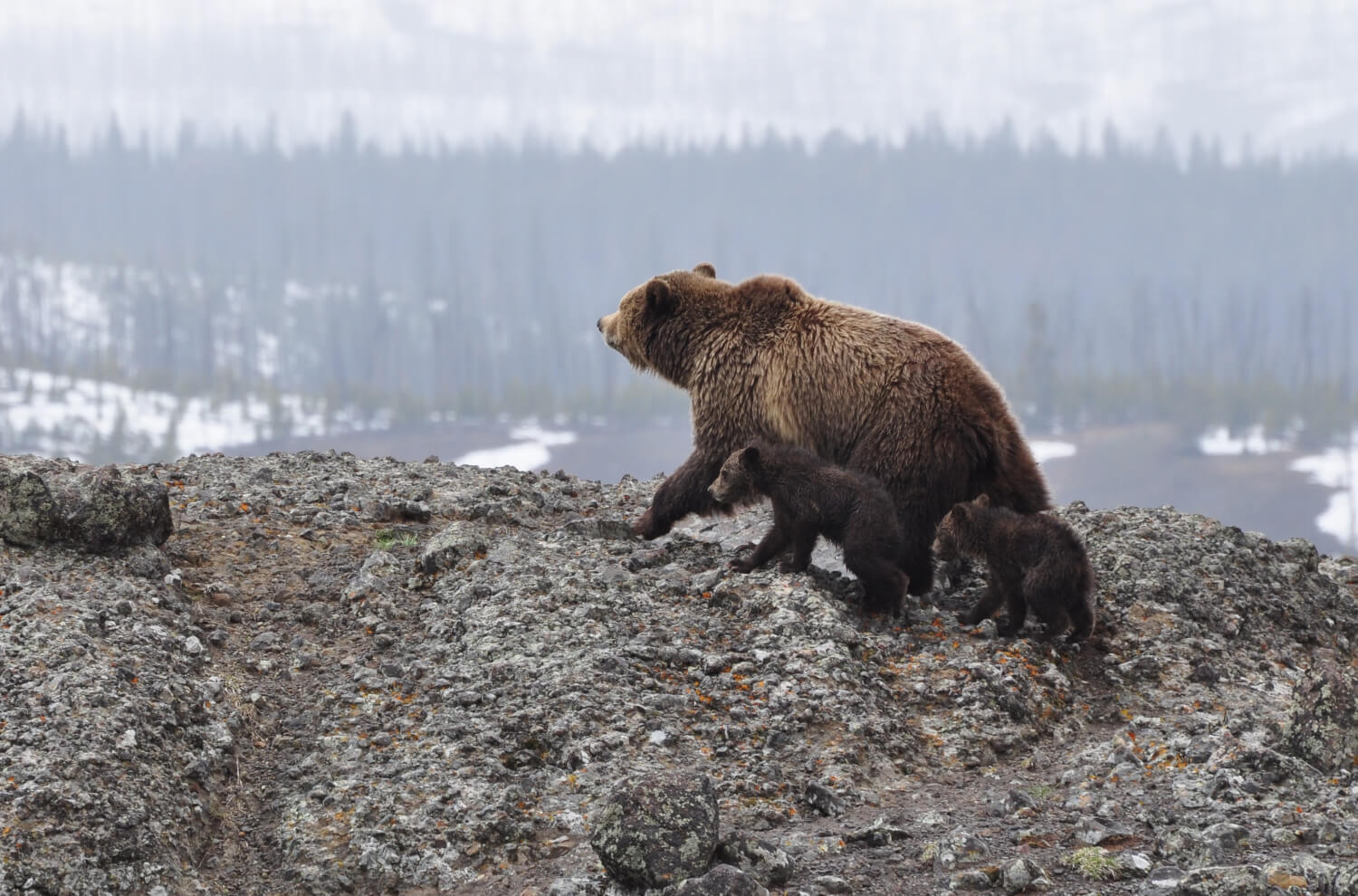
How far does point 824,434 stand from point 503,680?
3412 mm

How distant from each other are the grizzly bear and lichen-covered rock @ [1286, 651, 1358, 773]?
267 cm

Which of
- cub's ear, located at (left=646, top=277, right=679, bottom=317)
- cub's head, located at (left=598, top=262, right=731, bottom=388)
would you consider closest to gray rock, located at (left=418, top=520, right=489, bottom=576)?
cub's head, located at (left=598, top=262, right=731, bottom=388)

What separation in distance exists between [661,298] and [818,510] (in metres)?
2.88

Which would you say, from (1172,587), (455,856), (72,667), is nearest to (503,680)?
(455,856)

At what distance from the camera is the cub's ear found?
34.1 ft

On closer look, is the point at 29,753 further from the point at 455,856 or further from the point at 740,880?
the point at 740,880

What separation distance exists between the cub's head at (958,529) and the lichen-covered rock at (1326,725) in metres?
2.31

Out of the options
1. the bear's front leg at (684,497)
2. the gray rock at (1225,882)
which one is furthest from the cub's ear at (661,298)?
the gray rock at (1225,882)

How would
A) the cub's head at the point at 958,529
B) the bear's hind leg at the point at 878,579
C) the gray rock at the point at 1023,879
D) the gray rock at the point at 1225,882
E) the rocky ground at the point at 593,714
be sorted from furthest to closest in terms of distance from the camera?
the cub's head at the point at 958,529
the bear's hind leg at the point at 878,579
the rocky ground at the point at 593,714
the gray rock at the point at 1023,879
the gray rock at the point at 1225,882

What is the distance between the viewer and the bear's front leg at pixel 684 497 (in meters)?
9.61

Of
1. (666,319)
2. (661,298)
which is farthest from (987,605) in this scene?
(661,298)

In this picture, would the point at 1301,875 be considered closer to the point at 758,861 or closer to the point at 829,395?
the point at 758,861

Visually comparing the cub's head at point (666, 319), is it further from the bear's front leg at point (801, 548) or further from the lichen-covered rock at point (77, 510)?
the lichen-covered rock at point (77, 510)

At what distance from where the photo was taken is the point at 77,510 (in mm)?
8148
